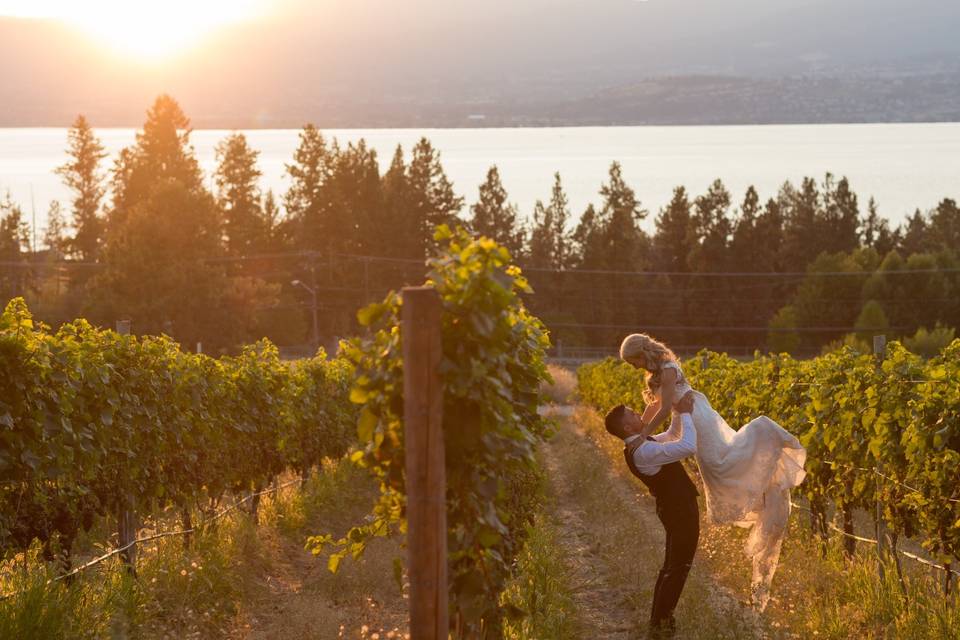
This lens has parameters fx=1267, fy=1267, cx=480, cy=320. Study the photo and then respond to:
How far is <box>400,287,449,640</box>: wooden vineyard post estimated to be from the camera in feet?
16.3

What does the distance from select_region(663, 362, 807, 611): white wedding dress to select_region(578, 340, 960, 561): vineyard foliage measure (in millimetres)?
793

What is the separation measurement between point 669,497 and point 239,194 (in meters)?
76.1

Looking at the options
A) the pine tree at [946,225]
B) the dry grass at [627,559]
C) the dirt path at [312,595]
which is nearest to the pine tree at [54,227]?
the pine tree at [946,225]

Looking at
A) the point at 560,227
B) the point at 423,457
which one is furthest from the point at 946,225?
the point at 423,457

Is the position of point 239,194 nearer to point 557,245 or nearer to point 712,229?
point 557,245

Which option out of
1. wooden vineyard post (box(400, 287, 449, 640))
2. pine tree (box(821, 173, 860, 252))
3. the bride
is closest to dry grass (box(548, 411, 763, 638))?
the bride

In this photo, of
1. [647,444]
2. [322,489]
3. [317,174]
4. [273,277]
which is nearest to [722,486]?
[647,444]

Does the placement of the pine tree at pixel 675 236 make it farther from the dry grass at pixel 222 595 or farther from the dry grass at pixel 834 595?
the dry grass at pixel 834 595

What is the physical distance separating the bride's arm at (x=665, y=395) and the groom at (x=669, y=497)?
58 millimetres

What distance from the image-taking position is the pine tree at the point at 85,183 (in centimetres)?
8000

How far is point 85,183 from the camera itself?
276ft

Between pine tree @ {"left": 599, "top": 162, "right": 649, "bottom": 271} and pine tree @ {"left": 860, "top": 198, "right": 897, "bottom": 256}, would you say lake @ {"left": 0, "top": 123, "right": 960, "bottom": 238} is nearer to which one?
pine tree @ {"left": 599, "top": 162, "right": 649, "bottom": 271}

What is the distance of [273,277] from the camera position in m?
77.0

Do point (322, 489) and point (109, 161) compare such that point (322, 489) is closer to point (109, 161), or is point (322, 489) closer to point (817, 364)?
point (817, 364)
